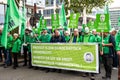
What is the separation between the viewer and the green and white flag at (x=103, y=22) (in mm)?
10703

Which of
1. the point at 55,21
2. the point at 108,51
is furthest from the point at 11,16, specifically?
the point at 108,51

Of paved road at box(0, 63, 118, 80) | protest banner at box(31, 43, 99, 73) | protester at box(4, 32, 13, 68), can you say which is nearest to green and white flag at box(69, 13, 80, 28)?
protest banner at box(31, 43, 99, 73)

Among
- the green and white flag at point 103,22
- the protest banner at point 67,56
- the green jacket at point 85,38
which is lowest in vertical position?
the protest banner at point 67,56

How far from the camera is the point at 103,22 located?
10789mm

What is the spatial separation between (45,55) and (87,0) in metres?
18.3

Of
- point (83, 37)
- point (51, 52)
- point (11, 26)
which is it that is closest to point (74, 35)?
point (83, 37)

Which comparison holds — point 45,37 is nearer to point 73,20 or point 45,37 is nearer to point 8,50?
point 73,20

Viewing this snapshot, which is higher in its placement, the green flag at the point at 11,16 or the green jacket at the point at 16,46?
the green flag at the point at 11,16

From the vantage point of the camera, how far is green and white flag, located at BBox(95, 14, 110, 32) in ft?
35.1

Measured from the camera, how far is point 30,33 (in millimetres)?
14062

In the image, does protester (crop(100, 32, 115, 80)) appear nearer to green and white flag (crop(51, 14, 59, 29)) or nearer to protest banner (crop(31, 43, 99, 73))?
protest banner (crop(31, 43, 99, 73))

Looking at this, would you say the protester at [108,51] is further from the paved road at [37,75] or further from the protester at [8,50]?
the protester at [8,50]

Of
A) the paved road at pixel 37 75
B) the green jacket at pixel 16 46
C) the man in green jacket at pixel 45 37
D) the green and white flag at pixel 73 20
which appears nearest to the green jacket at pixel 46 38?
the man in green jacket at pixel 45 37

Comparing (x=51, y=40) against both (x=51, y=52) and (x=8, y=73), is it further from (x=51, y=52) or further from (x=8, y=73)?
(x=8, y=73)
